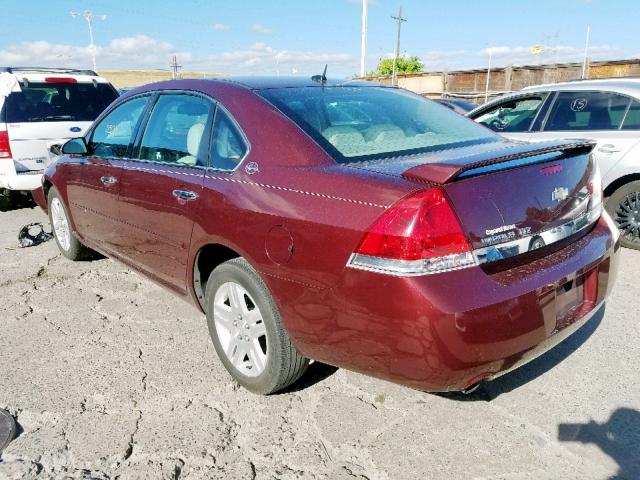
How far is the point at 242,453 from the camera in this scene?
2.43 meters

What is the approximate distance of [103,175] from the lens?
3.98 metres

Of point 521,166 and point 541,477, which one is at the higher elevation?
point 521,166

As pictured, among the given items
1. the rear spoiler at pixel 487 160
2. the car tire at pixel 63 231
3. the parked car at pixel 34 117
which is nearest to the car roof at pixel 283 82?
the rear spoiler at pixel 487 160

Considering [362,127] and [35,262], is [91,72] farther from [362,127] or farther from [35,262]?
[362,127]

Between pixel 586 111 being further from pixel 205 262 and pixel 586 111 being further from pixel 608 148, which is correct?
pixel 205 262

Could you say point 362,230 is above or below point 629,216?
above

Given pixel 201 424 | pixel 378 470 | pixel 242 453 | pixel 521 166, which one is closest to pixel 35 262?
pixel 201 424

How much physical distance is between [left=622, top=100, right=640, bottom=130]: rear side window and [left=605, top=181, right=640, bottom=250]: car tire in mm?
529

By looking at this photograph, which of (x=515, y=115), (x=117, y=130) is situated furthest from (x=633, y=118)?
(x=117, y=130)

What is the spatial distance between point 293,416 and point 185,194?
4.36ft

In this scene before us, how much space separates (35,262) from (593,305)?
4856mm

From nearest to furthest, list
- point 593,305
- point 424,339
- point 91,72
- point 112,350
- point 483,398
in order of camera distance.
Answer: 1. point 424,339
2. point 593,305
3. point 483,398
4. point 112,350
5. point 91,72

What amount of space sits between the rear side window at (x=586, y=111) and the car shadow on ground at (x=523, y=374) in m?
2.75

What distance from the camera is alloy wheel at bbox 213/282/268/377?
9.04 ft
